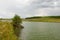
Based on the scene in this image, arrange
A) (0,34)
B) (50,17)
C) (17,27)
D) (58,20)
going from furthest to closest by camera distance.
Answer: (50,17)
(58,20)
(17,27)
(0,34)

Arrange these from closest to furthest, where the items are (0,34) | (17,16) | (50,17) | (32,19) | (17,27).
A: (0,34) → (17,27) → (17,16) → (50,17) → (32,19)

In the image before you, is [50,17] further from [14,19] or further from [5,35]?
[5,35]

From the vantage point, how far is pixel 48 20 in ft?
590

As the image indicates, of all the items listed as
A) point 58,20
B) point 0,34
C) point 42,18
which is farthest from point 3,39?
point 42,18

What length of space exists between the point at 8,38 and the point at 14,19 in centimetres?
6131

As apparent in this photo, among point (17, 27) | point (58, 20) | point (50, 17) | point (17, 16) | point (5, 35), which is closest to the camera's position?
point (5, 35)

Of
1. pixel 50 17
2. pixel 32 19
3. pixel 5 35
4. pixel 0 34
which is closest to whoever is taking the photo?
pixel 0 34

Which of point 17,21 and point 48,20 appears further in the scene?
point 48,20

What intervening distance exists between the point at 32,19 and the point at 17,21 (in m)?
115

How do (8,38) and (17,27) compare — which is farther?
(17,27)

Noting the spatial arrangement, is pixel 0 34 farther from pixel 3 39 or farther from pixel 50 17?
pixel 50 17

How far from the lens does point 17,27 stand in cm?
7769

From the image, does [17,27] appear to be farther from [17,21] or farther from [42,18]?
[42,18]

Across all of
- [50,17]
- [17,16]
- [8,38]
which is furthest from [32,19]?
[8,38]
